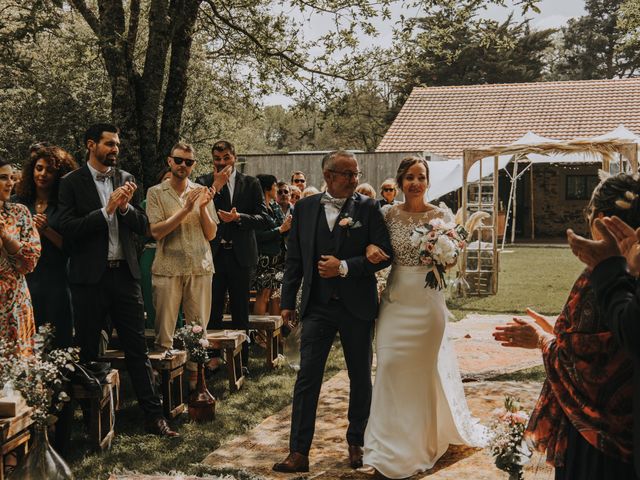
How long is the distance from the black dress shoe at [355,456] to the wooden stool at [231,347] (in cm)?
208

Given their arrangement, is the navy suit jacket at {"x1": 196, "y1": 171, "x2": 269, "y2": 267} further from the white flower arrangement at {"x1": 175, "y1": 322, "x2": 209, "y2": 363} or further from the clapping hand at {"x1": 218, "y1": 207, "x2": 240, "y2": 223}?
the white flower arrangement at {"x1": 175, "y1": 322, "x2": 209, "y2": 363}

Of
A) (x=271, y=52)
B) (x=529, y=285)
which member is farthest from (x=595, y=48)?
(x=271, y=52)

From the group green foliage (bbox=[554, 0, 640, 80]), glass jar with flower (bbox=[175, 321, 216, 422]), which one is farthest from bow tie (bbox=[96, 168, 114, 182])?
green foliage (bbox=[554, 0, 640, 80])

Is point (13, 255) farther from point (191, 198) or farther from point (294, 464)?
point (294, 464)

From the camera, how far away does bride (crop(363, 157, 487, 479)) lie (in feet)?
16.8

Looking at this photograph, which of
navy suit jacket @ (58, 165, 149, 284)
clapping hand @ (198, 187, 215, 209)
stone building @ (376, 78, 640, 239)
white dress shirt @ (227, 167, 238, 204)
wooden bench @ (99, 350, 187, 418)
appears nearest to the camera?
navy suit jacket @ (58, 165, 149, 284)

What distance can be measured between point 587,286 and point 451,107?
2928cm

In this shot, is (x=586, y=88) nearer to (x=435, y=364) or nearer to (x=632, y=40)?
(x=632, y=40)

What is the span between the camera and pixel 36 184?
587 cm

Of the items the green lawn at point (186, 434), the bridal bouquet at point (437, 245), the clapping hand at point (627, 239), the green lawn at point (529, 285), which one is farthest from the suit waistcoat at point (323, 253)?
the green lawn at point (529, 285)

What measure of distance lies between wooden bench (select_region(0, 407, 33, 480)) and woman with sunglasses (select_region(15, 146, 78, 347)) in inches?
43.6

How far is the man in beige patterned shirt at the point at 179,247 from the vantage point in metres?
6.41

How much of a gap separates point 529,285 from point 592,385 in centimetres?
1350

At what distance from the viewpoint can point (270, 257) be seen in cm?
937
